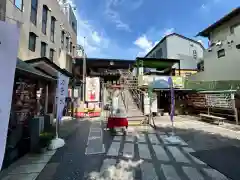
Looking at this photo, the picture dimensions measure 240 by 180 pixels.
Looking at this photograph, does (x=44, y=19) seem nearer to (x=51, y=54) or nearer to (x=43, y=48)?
(x=43, y=48)

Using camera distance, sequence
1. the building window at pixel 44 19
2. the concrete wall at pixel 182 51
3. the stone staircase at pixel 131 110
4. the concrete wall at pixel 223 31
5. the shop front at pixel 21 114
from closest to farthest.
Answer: the shop front at pixel 21 114 < the stone staircase at pixel 131 110 < the building window at pixel 44 19 < the concrete wall at pixel 223 31 < the concrete wall at pixel 182 51

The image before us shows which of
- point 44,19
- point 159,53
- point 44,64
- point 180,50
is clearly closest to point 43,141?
point 44,64

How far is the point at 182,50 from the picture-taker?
78.3ft

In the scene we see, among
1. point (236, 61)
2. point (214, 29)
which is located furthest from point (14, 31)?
point (214, 29)

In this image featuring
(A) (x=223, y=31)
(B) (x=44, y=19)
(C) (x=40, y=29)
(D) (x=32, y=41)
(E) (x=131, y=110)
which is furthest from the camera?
(A) (x=223, y=31)

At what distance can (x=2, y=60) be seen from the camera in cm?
161

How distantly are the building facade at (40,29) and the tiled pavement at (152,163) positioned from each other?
6824 millimetres

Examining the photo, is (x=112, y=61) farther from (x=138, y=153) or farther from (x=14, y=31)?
(x=14, y=31)

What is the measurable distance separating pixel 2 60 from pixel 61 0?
67.2ft

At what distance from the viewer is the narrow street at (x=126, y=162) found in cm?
349

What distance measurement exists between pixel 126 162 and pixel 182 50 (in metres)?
23.2

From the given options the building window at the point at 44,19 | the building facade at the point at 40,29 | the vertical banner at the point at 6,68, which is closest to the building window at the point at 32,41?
the building facade at the point at 40,29

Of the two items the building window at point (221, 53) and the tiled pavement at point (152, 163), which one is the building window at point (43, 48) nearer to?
the tiled pavement at point (152, 163)

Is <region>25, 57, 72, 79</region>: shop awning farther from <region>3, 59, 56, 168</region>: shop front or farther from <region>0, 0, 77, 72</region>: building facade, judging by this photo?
<region>0, 0, 77, 72</region>: building facade
